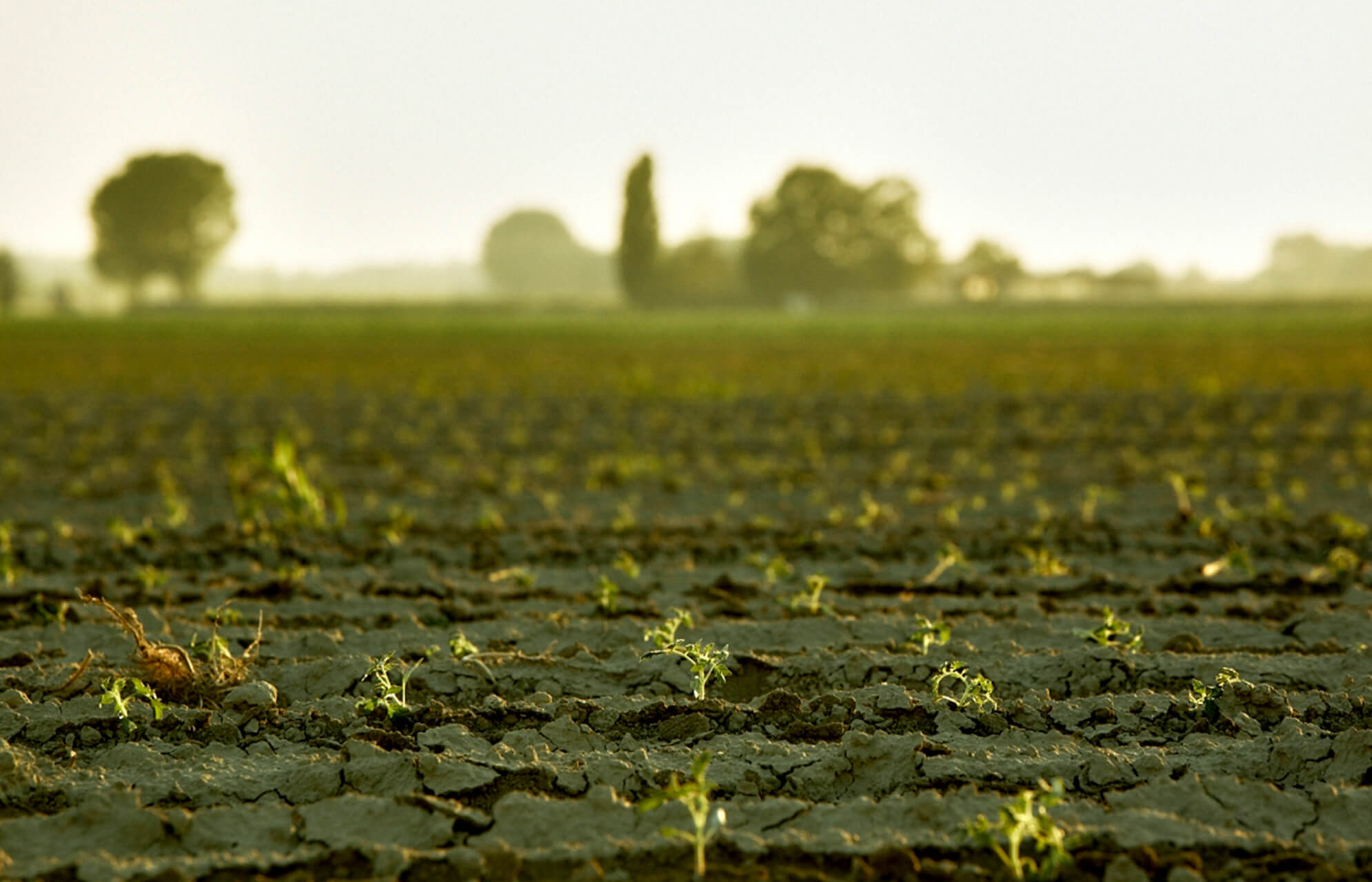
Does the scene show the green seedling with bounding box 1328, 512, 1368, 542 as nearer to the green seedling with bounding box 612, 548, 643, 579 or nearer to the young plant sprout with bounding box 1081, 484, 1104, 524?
the young plant sprout with bounding box 1081, 484, 1104, 524

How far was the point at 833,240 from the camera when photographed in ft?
271

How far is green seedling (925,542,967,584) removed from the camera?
235 inches

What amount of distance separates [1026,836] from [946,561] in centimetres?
341

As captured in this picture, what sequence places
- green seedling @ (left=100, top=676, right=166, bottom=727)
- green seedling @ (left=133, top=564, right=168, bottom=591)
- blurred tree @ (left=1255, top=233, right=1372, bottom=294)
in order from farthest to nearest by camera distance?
blurred tree @ (left=1255, top=233, right=1372, bottom=294) → green seedling @ (left=133, top=564, right=168, bottom=591) → green seedling @ (left=100, top=676, right=166, bottom=727)

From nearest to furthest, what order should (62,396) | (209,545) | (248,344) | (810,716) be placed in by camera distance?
(810,716), (209,545), (62,396), (248,344)

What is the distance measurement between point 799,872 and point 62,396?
704 inches

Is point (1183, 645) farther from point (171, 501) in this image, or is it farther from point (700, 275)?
point (700, 275)

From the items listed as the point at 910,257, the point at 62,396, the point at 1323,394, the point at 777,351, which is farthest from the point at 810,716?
the point at 910,257

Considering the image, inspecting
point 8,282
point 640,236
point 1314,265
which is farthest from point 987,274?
point 1314,265

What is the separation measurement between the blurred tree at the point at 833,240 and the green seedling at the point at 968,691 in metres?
72.8

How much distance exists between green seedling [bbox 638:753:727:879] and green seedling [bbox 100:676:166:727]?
1814 mm

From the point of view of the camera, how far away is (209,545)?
6.84m

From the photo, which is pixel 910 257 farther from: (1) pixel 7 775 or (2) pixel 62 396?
(1) pixel 7 775

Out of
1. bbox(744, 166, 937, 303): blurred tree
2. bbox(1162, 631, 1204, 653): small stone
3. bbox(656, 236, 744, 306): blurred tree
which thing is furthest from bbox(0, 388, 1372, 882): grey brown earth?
bbox(744, 166, 937, 303): blurred tree
